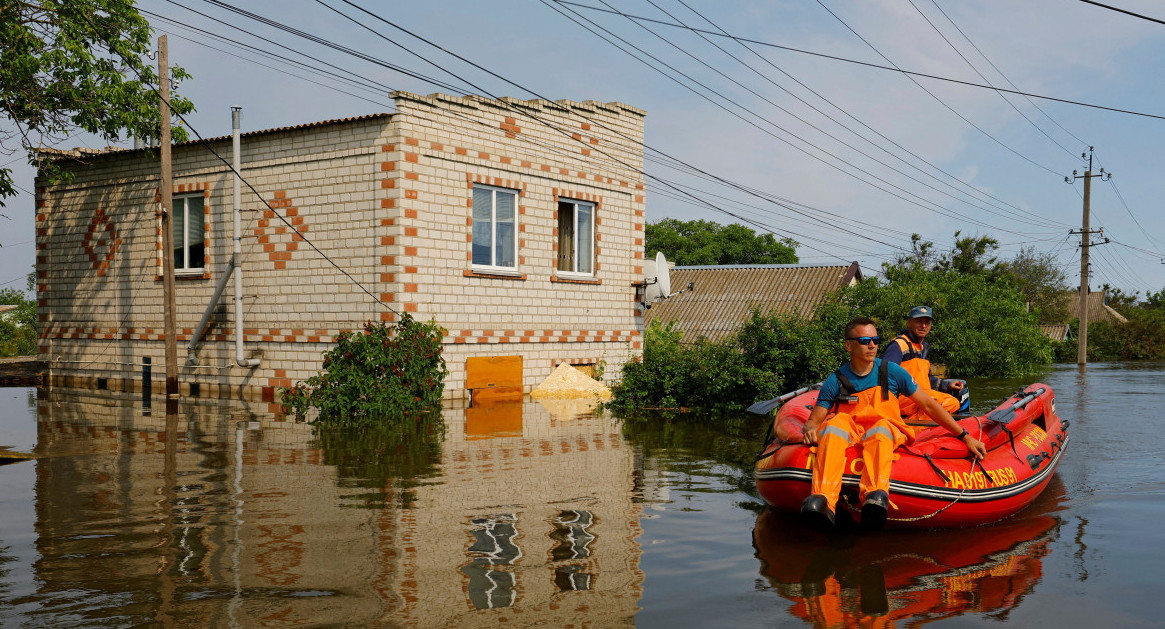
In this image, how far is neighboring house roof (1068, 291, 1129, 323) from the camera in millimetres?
72950

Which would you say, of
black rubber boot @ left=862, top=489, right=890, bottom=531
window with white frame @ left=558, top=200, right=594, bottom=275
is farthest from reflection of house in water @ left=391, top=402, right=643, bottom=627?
window with white frame @ left=558, top=200, right=594, bottom=275

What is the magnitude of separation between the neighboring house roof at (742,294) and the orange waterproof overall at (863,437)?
2254cm

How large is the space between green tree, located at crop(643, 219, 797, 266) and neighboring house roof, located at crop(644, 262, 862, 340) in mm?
29221

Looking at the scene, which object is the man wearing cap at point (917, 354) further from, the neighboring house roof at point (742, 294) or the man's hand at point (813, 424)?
the neighboring house roof at point (742, 294)

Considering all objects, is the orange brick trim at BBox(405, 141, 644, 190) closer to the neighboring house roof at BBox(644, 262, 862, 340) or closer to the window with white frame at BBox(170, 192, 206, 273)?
the window with white frame at BBox(170, 192, 206, 273)

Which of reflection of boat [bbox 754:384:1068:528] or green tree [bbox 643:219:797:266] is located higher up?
green tree [bbox 643:219:797:266]

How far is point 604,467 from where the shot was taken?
10984mm

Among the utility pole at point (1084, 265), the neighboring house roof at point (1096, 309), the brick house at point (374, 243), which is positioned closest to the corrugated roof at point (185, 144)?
the brick house at point (374, 243)

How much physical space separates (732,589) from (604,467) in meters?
4.75

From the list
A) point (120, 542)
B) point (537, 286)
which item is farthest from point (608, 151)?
point (120, 542)

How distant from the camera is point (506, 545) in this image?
7172 millimetres

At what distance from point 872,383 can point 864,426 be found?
1.18ft

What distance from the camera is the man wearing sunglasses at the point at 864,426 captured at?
7516 millimetres

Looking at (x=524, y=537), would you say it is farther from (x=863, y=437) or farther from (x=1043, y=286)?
(x=1043, y=286)
